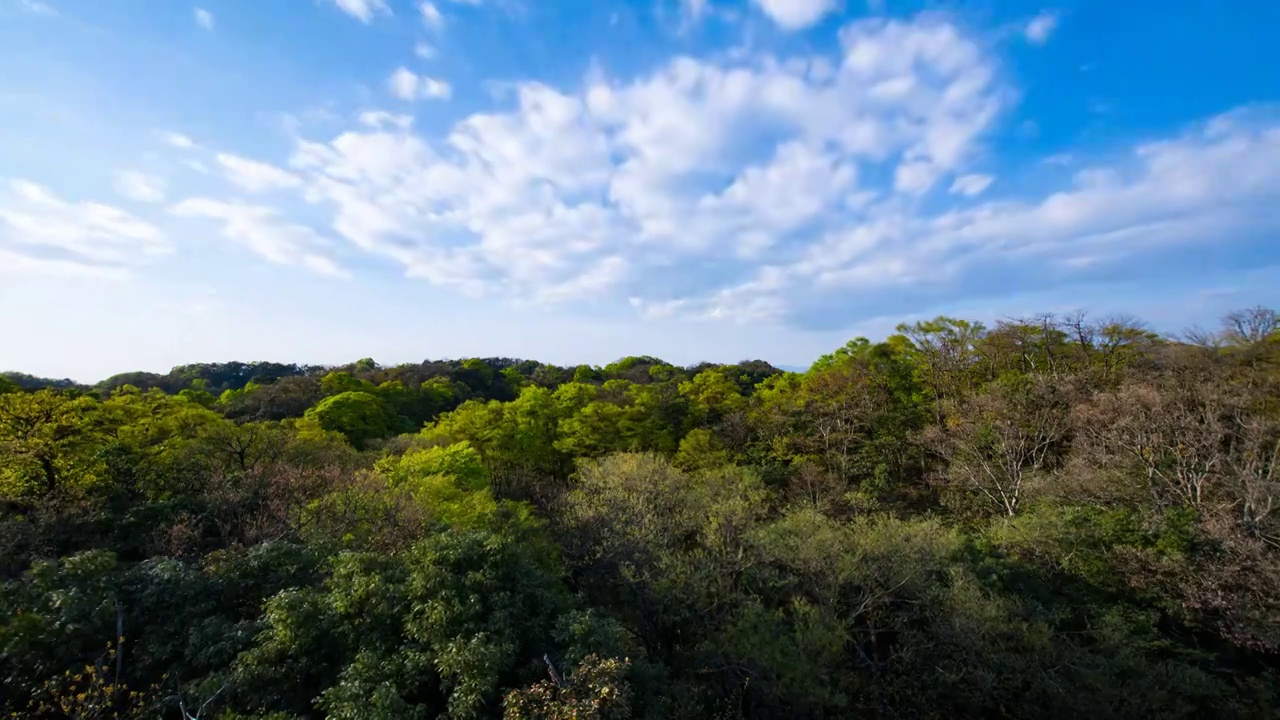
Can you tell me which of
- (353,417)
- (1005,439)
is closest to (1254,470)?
(1005,439)

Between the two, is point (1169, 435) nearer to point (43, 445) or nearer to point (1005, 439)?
point (1005, 439)

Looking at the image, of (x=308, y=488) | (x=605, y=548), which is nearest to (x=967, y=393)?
(x=605, y=548)

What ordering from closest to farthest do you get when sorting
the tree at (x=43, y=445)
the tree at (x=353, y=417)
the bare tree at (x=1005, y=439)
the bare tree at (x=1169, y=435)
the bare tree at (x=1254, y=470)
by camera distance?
the bare tree at (x=1254, y=470) → the tree at (x=43, y=445) → the bare tree at (x=1169, y=435) → the bare tree at (x=1005, y=439) → the tree at (x=353, y=417)

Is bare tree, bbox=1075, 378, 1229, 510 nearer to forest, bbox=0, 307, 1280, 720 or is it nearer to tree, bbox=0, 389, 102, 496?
forest, bbox=0, 307, 1280, 720

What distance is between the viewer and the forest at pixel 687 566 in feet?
25.9

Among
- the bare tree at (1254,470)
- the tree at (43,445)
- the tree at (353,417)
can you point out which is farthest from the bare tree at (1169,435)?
the tree at (353,417)

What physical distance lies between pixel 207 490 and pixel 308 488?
2741 mm

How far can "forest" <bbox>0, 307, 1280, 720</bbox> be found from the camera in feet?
25.9

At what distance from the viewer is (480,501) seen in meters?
15.4

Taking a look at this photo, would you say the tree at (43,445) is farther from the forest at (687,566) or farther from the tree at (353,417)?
the tree at (353,417)

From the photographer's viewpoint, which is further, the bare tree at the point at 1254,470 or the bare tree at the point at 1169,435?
the bare tree at the point at 1169,435

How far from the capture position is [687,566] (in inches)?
513

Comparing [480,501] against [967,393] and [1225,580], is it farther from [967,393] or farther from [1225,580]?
[967,393]

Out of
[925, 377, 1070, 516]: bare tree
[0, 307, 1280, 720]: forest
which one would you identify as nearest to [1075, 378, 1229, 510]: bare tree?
[0, 307, 1280, 720]: forest
